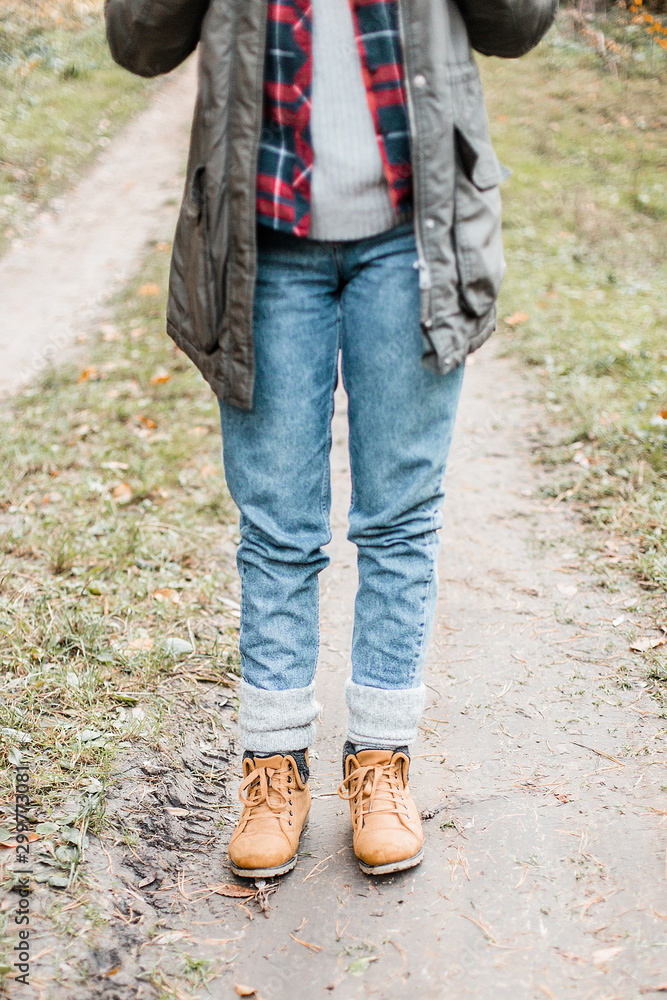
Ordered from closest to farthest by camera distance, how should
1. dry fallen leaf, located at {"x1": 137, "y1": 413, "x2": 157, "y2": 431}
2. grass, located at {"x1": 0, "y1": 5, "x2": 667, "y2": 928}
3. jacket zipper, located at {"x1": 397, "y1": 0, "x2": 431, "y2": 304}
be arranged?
1. jacket zipper, located at {"x1": 397, "y1": 0, "x2": 431, "y2": 304}
2. grass, located at {"x1": 0, "y1": 5, "x2": 667, "y2": 928}
3. dry fallen leaf, located at {"x1": 137, "y1": 413, "x2": 157, "y2": 431}

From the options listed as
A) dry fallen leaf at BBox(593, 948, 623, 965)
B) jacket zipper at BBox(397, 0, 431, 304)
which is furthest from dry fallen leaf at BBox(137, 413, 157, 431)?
dry fallen leaf at BBox(593, 948, 623, 965)

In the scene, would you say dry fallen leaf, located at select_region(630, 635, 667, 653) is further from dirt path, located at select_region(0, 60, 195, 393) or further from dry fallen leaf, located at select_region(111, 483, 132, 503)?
dirt path, located at select_region(0, 60, 195, 393)

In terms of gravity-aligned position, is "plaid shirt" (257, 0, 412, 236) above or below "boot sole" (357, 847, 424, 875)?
above

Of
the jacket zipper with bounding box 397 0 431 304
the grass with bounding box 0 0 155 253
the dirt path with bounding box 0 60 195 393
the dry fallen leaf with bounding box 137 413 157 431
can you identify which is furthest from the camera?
the grass with bounding box 0 0 155 253

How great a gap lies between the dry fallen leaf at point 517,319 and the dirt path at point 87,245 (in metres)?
2.53

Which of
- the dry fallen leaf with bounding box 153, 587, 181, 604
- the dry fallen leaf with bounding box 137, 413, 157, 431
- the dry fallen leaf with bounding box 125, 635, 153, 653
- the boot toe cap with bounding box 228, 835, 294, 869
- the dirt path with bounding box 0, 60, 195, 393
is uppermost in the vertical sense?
the boot toe cap with bounding box 228, 835, 294, 869

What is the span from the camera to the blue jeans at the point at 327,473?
146cm

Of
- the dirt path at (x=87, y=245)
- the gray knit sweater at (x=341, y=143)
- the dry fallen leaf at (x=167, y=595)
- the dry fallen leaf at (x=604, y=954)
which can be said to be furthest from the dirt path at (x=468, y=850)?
the dirt path at (x=87, y=245)

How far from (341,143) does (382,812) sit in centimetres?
125

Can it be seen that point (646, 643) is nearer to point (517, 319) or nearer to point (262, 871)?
point (262, 871)

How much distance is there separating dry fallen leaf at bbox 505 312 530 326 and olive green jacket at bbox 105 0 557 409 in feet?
10.1

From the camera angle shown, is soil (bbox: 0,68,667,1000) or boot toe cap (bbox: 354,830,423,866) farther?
boot toe cap (bbox: 354,830,423,866)

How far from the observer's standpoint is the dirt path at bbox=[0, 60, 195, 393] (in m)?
4.96

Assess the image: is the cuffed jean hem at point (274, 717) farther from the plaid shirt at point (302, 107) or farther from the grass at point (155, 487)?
the plaid shirt at point (302, 107)
